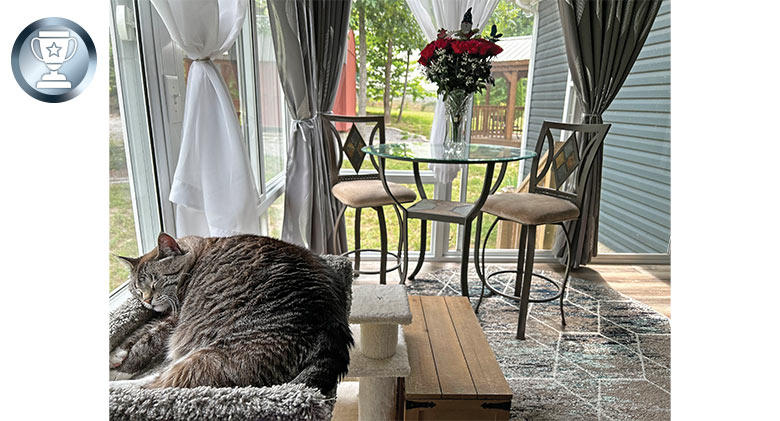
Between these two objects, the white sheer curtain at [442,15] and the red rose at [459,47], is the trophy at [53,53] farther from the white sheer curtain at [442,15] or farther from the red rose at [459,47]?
the white sheer curtain at [442,15]

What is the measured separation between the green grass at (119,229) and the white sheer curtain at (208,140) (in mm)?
169

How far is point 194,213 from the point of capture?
5.66ft

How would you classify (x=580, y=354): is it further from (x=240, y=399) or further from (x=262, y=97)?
(x=262, y=97)

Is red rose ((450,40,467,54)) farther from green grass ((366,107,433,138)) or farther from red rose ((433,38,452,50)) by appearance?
green grass ((366,107,433,138))

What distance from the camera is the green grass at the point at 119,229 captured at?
4.51ft

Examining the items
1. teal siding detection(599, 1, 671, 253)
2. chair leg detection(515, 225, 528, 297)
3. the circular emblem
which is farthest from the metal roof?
the circular emblem

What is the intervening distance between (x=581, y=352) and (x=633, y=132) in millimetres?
1870

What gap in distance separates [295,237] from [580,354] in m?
1.78

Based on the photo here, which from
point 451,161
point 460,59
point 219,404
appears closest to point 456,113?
point 460,59

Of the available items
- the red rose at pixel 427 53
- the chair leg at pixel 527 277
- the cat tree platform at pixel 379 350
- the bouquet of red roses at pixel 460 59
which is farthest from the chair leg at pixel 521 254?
the cat tree platform at pixel 379 350

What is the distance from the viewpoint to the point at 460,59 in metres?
2.29

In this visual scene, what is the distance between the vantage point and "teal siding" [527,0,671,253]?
3.08m

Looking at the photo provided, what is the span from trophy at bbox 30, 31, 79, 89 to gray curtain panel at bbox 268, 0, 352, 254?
2250 mm

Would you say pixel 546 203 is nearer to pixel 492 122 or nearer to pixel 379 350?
pixel 492 122
